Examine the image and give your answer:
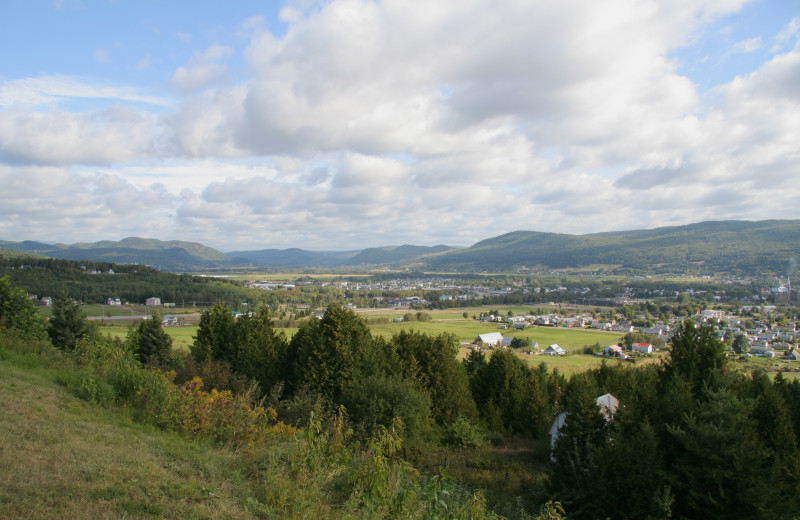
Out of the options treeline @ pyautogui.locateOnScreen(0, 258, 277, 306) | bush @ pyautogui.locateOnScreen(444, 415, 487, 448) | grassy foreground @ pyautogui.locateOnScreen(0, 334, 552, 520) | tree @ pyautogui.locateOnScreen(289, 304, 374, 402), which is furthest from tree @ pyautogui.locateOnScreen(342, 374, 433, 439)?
treeline @ pyautogui.locateOnScreen(0, 258, 277, 306)

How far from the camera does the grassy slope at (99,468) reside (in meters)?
4.08

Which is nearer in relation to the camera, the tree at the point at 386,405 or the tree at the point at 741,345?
the tree at the point at 386,405

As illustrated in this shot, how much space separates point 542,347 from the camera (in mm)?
59031

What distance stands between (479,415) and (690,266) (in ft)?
525

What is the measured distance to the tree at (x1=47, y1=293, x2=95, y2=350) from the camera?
1021 inches

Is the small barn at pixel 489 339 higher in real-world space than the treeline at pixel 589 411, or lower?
lower

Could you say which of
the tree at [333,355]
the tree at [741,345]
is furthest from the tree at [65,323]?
the tree at [741,345]

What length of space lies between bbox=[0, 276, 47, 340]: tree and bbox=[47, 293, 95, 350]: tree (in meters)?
6.53

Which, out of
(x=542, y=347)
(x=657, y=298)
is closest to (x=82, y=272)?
(x=542, y=347)

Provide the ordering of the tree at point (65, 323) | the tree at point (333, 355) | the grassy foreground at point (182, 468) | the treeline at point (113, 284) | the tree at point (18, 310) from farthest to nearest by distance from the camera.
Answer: the treeline at point (113, 284) < the tree at point (65, 323) < the tree at point (333, 355) < the tree at point (18, 310) < the grassy foreground at point (182, 468)

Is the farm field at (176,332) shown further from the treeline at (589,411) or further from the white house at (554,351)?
the white house at (554,351)

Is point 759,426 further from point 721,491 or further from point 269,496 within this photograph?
point 269,496

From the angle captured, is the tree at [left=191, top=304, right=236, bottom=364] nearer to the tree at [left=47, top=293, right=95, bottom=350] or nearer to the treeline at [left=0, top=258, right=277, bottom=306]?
the tree at [left=47, top=293, right=95, bottom=350]

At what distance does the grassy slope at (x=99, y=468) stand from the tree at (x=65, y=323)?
75.4 feet
